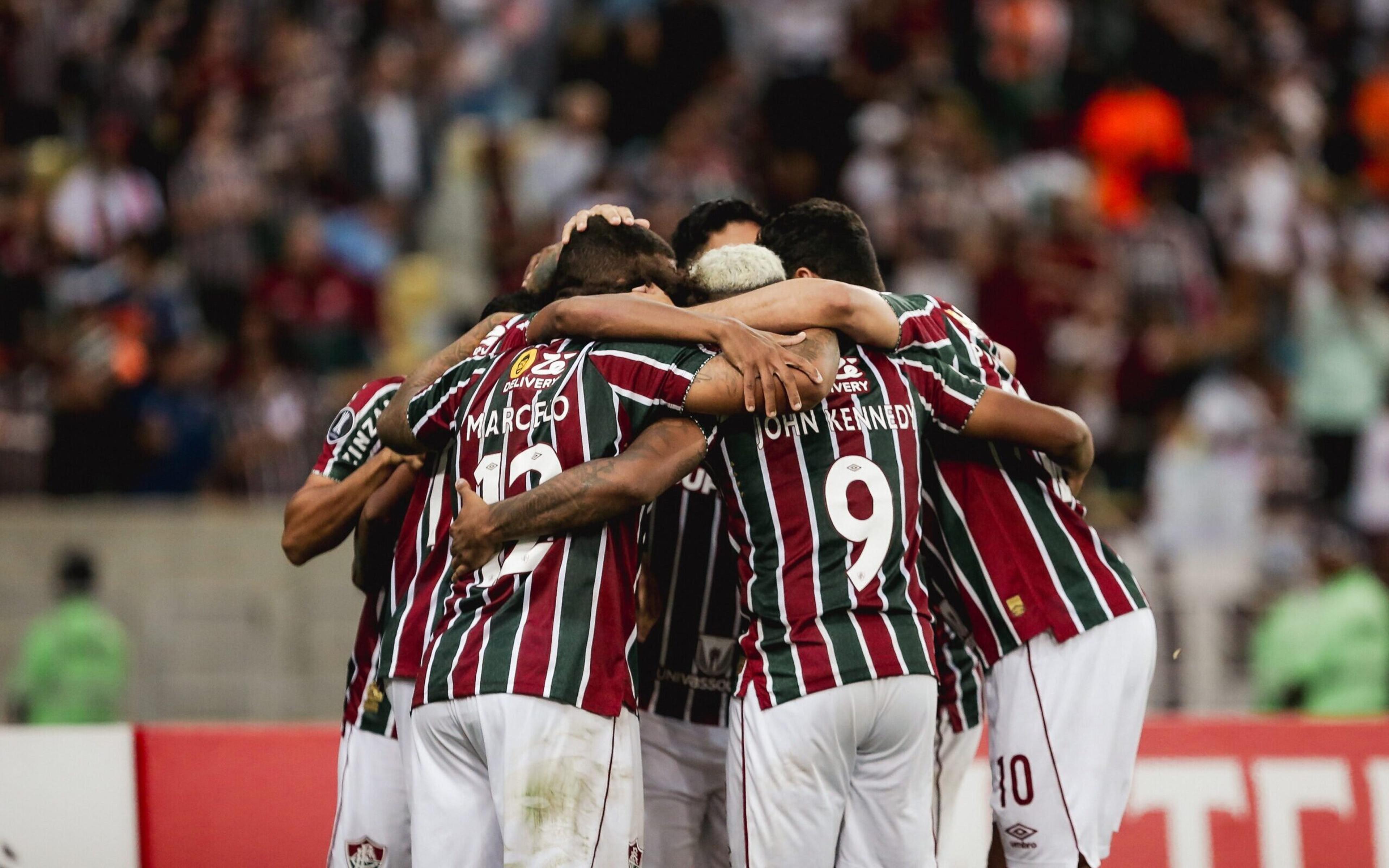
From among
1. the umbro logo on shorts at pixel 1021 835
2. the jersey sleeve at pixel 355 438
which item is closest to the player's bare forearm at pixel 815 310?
the jersey sleeve at pixel 355 438

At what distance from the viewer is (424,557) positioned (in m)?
5.12

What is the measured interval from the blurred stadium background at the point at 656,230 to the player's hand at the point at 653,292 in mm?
5803

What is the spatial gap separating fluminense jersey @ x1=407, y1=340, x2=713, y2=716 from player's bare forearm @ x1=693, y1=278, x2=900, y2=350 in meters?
0.27

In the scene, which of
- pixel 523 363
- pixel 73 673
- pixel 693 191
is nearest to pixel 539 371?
pixel 523 363

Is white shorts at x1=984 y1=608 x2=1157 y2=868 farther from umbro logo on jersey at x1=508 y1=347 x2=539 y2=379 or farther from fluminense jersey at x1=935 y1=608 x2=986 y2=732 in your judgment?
umbro logo on jersey at x1=508 y1=347 x2=539 y2=379

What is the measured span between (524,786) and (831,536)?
1.07 metres

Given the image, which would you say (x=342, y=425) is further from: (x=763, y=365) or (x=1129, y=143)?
(x=1129, y=143)

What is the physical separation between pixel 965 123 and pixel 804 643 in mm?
10359

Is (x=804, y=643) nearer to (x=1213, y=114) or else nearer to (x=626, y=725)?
(x=626, y=725)

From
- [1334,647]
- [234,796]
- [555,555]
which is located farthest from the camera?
[1334,647]

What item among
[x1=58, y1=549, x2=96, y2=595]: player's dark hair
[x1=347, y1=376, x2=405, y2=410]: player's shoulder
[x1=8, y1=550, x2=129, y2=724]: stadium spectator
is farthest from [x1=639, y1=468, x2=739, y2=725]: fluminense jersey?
[x1=58, y1=549, x2=96, y2=595]: player's dark hair

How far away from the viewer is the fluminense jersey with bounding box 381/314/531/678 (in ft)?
16.0

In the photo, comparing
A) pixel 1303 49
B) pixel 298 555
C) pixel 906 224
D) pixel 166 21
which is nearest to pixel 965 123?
pixel 906 224

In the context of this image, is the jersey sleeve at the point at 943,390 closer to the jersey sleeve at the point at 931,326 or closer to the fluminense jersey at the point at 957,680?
the jersey sleeve at the point at 931,326
